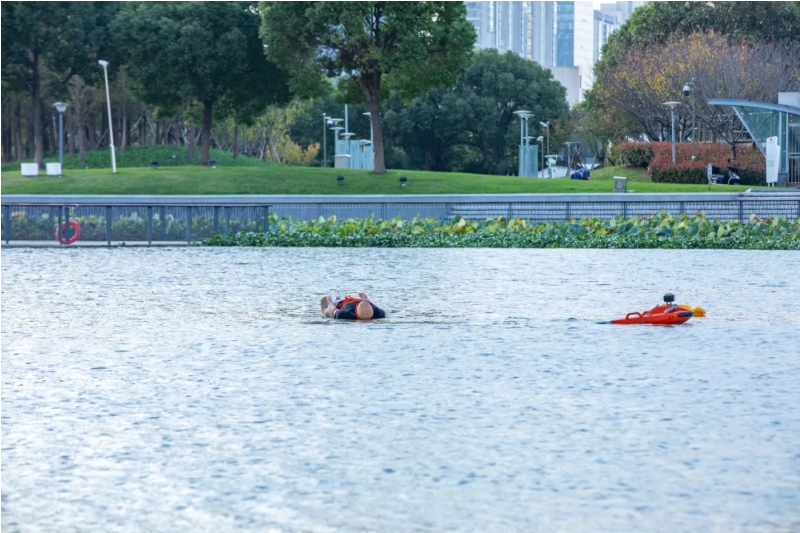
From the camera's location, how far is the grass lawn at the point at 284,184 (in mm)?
43156

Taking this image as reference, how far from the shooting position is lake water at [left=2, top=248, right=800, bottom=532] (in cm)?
516

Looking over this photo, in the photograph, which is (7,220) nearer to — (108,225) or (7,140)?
(108,225)

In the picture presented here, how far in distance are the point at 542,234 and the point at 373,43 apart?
2349 centimetres

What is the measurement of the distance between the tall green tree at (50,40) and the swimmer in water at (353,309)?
47.3m

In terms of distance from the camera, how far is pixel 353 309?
1204 centimetres

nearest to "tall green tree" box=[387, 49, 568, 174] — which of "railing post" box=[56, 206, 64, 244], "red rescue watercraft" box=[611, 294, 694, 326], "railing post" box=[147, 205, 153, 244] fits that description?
"railing post" box=[147, 205, 153, 244]

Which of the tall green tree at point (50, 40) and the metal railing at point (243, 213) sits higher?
the tall green tree at point (50, 40)

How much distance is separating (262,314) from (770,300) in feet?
19.9

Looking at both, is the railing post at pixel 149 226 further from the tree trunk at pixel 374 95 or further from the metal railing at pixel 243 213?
the tree trunk at pixel 374 95

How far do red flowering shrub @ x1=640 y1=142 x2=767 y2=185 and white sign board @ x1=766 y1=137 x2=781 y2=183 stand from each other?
3558 mm

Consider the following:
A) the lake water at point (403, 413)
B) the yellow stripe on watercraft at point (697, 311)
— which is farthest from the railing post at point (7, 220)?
the yellow stripe on watercraft at point (697, 311)

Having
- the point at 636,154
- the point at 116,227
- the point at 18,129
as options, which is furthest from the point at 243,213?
the point at 18,129

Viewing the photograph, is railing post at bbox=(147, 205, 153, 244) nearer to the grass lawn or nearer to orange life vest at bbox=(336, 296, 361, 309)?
orange life vest at bbox=(336, 296, 361, 309)

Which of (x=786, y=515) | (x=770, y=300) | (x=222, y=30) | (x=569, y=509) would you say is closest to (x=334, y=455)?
(x=569, y=509)
